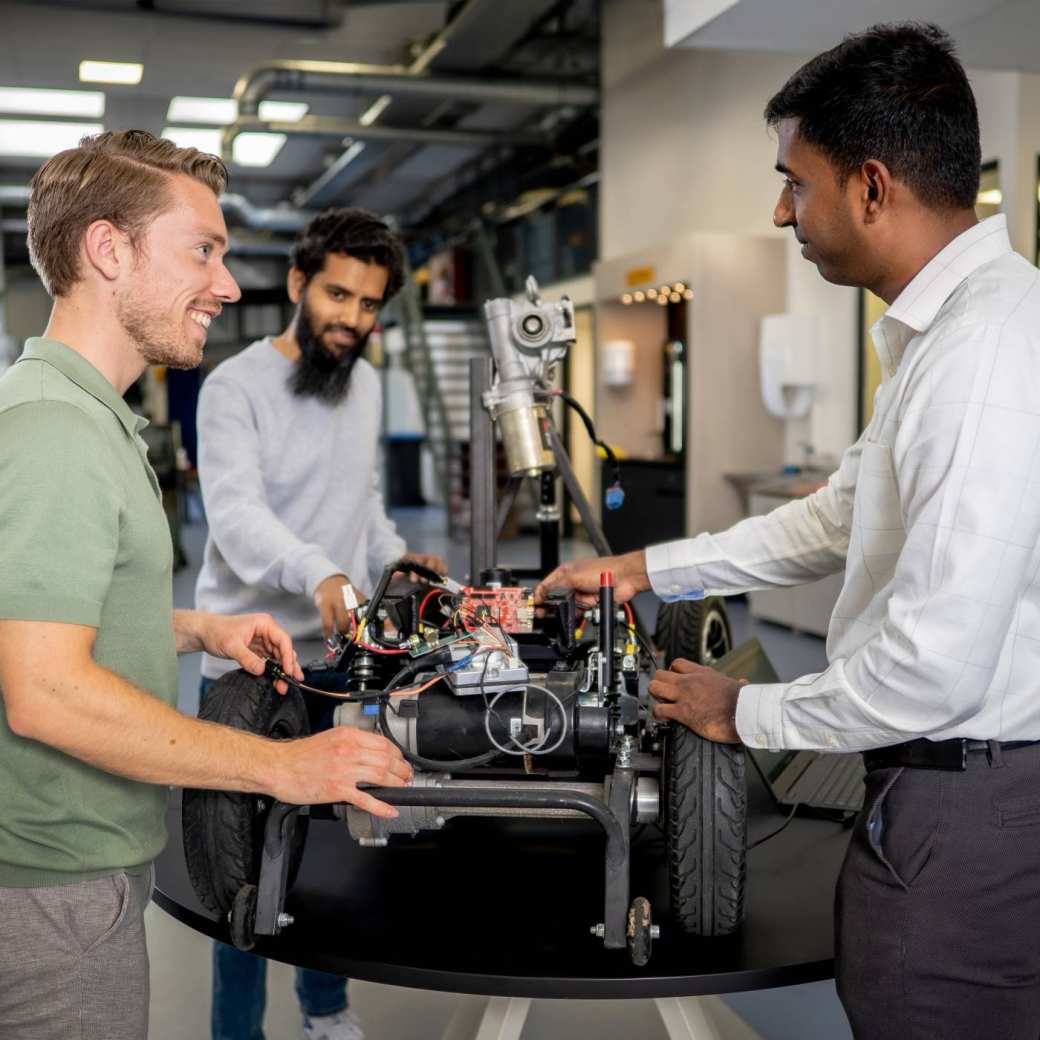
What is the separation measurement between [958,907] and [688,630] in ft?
4.27

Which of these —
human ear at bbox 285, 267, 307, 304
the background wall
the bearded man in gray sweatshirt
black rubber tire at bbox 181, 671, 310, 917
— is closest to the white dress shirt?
black rubber tire at bbox 181, 671, 310, 917

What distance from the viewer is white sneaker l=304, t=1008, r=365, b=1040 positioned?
2.24 metres

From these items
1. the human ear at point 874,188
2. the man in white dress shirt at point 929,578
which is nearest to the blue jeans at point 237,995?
the man in white dress shirt at point 929,578

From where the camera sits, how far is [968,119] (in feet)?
4.18

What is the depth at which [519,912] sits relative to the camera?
4.94 ft

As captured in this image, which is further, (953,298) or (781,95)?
(781,95)

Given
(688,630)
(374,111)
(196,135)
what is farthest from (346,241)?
(196,135)


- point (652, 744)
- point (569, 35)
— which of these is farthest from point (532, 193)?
point (652, 744)

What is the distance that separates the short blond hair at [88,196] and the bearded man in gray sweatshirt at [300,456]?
0.89 m

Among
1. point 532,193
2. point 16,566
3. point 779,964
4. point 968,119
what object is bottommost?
point 779,964

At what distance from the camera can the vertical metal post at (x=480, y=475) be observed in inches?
82.5

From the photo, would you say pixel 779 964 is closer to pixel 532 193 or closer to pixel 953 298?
pixel 953 298

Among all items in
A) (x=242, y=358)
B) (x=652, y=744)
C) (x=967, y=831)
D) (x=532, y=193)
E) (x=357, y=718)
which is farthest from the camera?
(x=532, y=193)

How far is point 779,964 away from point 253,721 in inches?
29.6
